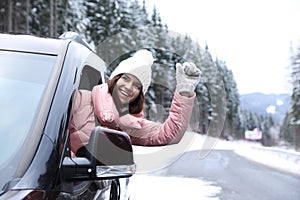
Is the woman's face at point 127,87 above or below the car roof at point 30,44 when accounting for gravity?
below

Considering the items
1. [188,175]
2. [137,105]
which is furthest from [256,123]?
[137,105]

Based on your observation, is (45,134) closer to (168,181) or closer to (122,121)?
(122,121)

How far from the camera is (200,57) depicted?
2.50m

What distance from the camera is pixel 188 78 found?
90.0 inches

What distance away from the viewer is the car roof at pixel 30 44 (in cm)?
230

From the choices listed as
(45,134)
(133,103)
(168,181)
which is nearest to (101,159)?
(45,134)

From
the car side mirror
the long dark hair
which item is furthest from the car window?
the car side mirror

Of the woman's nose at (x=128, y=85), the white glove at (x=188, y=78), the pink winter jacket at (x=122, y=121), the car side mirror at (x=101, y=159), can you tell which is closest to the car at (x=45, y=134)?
the car side mirror at (x=101, y=159)

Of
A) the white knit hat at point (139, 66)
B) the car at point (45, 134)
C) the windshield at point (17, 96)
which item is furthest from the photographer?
the white knit hat at point (139, 66)

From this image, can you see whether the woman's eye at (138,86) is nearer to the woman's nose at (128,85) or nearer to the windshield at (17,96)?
the woman's nose at (128,85)

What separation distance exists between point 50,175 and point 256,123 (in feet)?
397

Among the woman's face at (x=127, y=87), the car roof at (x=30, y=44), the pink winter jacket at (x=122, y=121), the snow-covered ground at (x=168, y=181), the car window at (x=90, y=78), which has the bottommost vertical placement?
the snow-covered ground at (x=168, y=181)

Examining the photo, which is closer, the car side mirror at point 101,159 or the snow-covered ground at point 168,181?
the car side mirror at point 101,159

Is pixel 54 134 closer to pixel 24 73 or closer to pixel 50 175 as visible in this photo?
pixel 50 175
